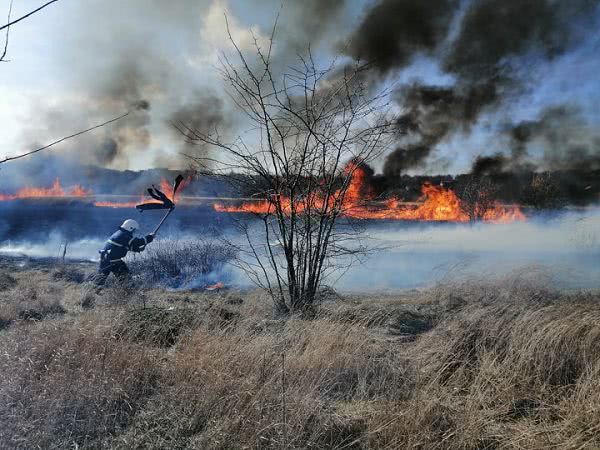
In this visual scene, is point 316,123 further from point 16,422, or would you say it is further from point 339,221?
point 16,422

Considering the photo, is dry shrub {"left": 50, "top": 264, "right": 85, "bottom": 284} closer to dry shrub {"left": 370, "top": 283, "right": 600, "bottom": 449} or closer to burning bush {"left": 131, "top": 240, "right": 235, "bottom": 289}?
burning bush {"left": 131, "top": 240, "right": 235, "bottom": 289}

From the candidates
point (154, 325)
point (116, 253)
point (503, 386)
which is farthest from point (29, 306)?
point (503, 386)

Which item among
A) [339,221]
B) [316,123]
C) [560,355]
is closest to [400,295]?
[339,221]

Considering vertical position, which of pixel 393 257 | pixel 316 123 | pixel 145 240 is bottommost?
pixel 393 257

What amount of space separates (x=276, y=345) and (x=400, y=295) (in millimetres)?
6540

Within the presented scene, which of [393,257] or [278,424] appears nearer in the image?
[278,424]

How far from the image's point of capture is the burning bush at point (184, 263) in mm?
14625

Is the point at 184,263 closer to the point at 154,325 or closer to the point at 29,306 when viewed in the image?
the point at 29,306

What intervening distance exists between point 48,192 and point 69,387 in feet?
121

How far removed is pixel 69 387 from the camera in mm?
3740

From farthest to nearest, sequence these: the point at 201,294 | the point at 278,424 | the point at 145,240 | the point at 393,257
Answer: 1. the point at 393,257
2. the point at 145,240
3. the point at 201,294
4. the point at 278,424

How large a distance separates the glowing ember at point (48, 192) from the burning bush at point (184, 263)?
73.8ft

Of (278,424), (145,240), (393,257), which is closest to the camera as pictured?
(278,424)

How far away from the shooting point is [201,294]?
463 inches
